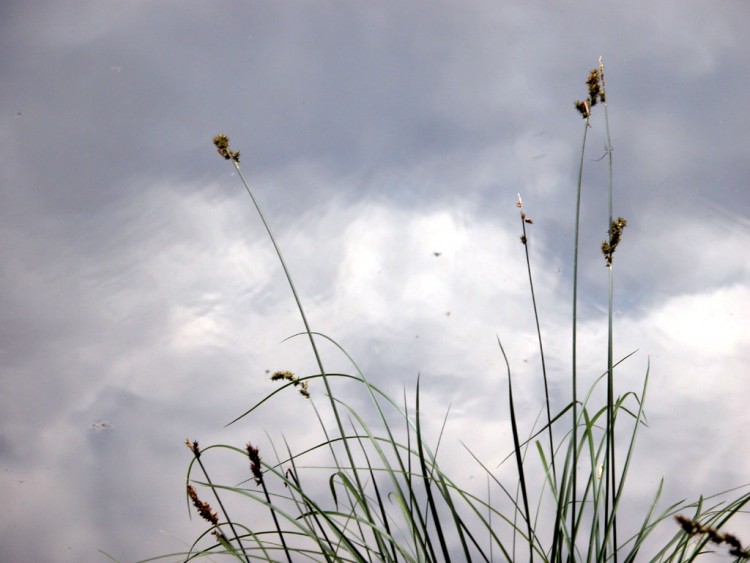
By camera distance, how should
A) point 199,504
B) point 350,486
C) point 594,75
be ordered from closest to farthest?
point 199,504
point 350,486
point 594,75

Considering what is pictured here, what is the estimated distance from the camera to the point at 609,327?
3.48 feet

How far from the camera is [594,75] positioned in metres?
1.12

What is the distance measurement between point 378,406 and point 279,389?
7.4 inches

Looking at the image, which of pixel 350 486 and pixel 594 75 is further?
pixel 594 75

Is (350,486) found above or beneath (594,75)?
beneath

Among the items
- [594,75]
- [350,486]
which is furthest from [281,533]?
[594,75]

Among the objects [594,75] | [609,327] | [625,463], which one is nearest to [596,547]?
[625,463]

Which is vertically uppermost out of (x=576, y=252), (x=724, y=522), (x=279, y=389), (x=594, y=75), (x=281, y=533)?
(x=594, y=75)

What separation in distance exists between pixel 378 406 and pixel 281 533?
27cm

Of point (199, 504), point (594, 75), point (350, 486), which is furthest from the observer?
point (594, 75)

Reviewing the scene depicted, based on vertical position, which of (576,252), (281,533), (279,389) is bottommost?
(281,533)

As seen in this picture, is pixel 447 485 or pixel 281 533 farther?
pixel 447 485

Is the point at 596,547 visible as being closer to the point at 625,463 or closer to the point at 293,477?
the point at 625,463

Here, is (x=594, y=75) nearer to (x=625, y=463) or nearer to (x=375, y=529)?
(x=625, y=463)
